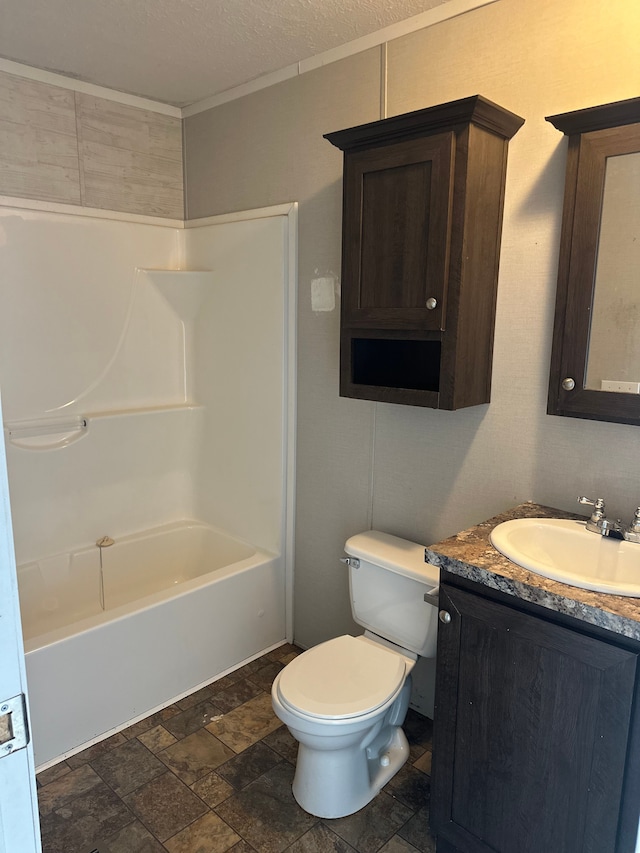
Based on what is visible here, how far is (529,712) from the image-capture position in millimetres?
1397

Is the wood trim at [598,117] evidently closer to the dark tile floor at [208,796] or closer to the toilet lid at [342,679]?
the toilet lid at [342,679]

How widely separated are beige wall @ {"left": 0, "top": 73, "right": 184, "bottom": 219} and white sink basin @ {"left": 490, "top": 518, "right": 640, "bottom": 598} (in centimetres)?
224

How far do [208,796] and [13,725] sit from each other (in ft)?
5.02

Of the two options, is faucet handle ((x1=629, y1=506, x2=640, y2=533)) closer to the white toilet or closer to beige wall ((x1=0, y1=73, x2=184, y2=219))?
the white toilet

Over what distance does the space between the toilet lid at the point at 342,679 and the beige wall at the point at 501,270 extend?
48 cm

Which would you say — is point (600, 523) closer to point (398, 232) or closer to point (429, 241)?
point (429, 241)

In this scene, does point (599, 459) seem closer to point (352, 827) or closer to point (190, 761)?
point (352, 827)

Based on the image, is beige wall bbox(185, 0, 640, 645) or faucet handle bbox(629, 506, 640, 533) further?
beige wall bbox(185, 0, 640, 645)

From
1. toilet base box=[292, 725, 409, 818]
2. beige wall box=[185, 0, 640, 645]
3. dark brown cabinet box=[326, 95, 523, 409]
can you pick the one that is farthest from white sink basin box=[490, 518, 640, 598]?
toilet base box=[292, 725, 409, 818]

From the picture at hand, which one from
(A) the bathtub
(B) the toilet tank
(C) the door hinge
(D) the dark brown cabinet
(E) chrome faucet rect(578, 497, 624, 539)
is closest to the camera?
(C) the door hinge

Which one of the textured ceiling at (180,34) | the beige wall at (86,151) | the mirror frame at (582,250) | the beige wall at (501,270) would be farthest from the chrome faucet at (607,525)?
the beige wall at (86,151)

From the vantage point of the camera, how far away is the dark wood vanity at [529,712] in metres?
1.25

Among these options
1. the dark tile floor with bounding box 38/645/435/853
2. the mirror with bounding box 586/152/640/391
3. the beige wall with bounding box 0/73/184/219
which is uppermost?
the beige wall with bounding box 0/73/184/219

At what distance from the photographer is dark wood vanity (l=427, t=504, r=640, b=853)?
4.10 feet
